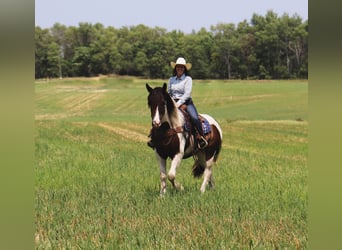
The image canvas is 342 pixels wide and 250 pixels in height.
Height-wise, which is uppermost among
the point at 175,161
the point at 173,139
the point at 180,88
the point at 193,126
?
the point at 180,88

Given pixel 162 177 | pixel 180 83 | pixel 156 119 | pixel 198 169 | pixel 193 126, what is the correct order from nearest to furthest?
pixel 156 119
pixel 180 83
pixel 162 177
pixel 193 126
pixel 198 169

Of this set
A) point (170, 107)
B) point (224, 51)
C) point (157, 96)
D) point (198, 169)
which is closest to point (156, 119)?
point (157, 96)

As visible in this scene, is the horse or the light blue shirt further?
the light blue shirt

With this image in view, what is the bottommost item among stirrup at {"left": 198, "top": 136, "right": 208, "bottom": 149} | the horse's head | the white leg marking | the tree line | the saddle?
stirrup at {"left": 198, "top": 136, "right": 208, "bottom": 149}

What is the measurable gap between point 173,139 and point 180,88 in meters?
0.88

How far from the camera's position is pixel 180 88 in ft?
25.2

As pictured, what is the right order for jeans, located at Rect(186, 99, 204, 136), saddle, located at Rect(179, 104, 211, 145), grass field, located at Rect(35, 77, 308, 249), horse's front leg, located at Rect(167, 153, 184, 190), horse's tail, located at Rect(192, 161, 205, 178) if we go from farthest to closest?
horse's tail, located at Rect(192, 161, 205, 178)
jeans, located at Rect(186, 99, 204, 136)
saddle, located at Rect(179, 104, 211, 145)
horse's front leg, located at Rect(167, 153, 184, 190)
grass field, located at Rect(35, 77, 308, 249)

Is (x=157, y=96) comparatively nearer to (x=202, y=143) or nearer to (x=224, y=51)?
(x=202, y=143)

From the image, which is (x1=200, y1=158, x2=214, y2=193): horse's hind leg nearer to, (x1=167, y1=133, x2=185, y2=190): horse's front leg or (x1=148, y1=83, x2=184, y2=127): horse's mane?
(x1=167, y1=133, x2=185, y2=190): horse's front leg

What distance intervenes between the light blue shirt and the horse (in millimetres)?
222

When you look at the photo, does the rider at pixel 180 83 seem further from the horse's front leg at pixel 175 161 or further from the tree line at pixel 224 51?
the tree line at pixel 224 51

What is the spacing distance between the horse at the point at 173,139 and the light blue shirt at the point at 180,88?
8.7 inches

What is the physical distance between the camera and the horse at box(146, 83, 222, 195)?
6914 millimetres

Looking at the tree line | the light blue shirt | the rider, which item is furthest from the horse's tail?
the tree line
